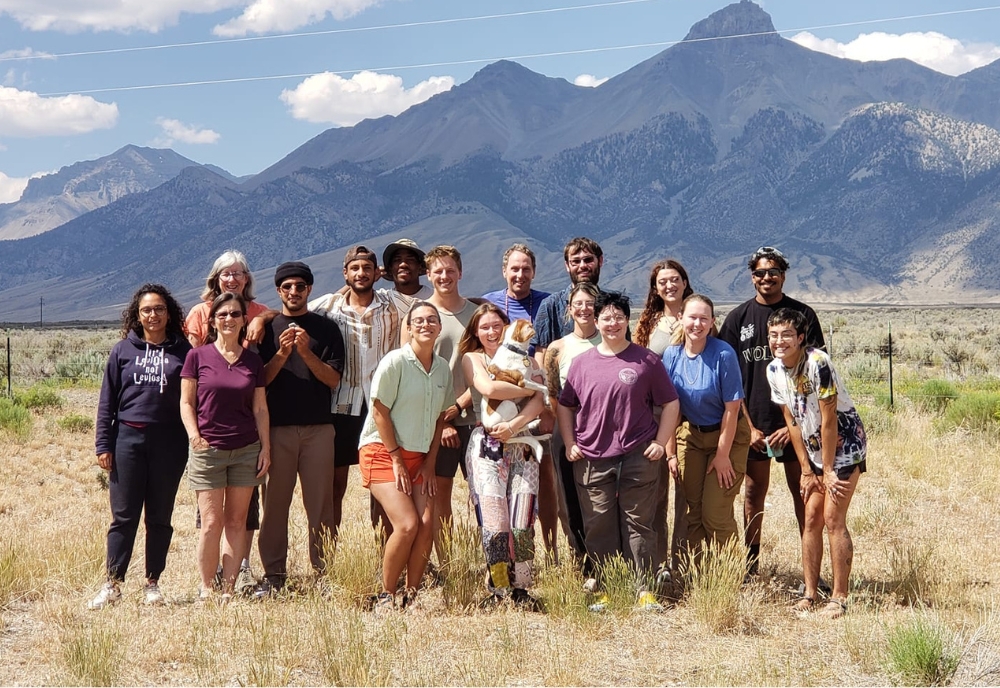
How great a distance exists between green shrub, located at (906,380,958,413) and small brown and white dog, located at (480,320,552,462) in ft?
29.7

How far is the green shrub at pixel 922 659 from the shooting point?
13.9 ft

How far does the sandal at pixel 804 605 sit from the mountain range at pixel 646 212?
380 ft

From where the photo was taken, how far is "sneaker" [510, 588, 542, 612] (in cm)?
520

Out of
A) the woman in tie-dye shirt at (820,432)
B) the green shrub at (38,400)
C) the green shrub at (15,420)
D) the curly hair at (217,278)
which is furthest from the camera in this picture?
the green shrub at (38,400)

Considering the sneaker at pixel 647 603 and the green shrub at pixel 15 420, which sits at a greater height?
the green shrub at pixel 15 420

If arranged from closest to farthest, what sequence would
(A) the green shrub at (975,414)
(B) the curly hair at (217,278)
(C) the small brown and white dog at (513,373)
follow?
1. (C) the small brown and white dog at (513,373)
2. (B) the curly hair at (217,278)
3. (A) the green shrub at (975,414)

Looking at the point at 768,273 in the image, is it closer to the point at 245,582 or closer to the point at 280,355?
the point at 280,355

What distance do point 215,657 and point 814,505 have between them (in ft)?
9.85

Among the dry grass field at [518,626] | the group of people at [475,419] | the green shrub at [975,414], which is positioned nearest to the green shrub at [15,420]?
the dry grass field at [518,626]

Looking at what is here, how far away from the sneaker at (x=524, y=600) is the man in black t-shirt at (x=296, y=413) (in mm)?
1074

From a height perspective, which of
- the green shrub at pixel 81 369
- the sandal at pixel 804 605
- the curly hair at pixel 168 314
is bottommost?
the sandal at pixel 804 605

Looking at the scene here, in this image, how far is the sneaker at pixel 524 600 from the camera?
205 inches

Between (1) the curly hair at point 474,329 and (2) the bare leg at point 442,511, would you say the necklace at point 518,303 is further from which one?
(2) the bare leg at point 442,511

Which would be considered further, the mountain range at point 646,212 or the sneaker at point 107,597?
the mountain range at point 646,212
